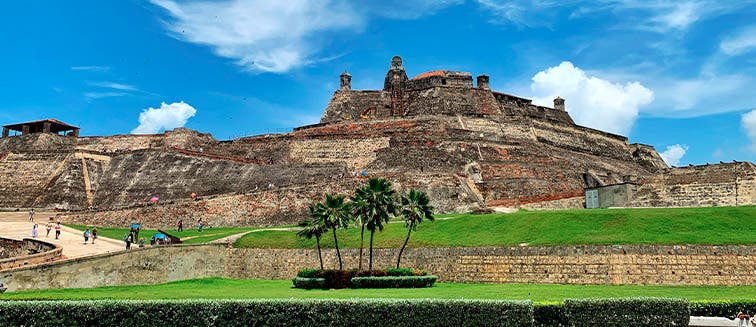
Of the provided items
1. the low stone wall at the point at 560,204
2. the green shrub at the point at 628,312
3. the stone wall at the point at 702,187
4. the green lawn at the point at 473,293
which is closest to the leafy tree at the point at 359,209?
the green lawn at the point at 473,293

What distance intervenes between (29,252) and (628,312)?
27.4 m

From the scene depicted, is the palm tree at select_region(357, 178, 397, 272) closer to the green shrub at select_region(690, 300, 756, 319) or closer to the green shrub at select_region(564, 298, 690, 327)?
the green shrub at select_region(564, 298, 690, 327)

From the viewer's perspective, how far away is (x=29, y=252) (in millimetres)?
30031

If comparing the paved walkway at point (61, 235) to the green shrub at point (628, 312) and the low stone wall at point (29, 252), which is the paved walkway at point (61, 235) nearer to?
the low stone wall at point (29, 252)

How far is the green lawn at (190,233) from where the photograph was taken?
33.8 metres

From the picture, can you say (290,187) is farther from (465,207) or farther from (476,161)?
(476,161)

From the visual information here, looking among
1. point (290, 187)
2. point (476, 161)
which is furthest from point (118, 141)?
point (476, 161)

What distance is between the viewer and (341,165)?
48531mm

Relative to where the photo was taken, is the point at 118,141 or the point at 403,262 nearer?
the point at 403,262

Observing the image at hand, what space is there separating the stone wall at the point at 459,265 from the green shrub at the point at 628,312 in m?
8.15

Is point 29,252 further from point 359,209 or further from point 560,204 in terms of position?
point 560,204

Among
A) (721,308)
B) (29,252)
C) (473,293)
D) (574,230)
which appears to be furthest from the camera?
(29,252)

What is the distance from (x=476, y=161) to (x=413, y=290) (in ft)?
85.0

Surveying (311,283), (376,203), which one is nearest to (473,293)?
(376,203)
